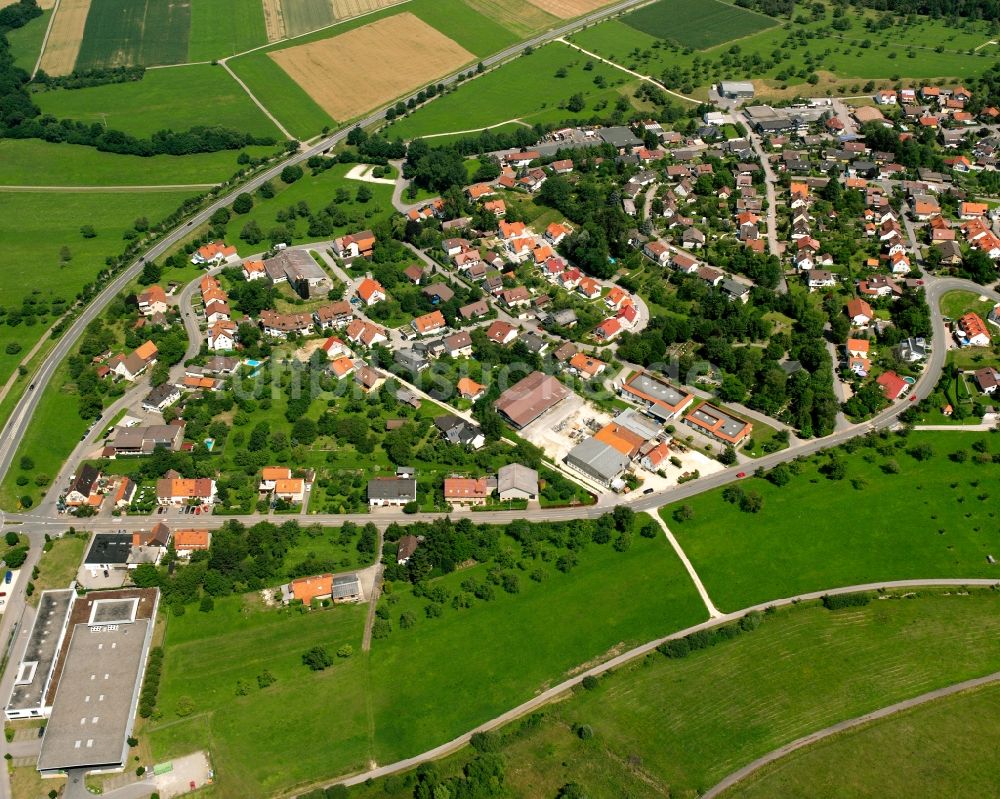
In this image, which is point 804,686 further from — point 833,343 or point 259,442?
point 259,442

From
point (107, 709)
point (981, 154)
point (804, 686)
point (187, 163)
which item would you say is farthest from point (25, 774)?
point (981, 154)

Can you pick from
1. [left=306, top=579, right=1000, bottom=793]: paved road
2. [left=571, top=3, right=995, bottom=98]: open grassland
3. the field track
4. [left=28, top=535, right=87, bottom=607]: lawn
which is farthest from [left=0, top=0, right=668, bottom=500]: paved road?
the field track

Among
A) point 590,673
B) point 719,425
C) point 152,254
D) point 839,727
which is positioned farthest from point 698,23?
point 839,727

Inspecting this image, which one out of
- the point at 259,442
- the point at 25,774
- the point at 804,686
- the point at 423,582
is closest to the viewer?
the point at 25,774

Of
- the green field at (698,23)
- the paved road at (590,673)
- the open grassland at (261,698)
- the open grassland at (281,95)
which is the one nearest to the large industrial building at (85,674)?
the open grassland at (261,698)

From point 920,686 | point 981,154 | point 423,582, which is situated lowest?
point 920,686

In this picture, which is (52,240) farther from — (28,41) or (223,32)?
(28,41)

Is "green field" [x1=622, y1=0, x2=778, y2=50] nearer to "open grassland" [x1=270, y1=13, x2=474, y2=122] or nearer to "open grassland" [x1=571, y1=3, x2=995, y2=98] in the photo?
"open grassland" [x1=571, y1=3, x2=995, y2=98]
